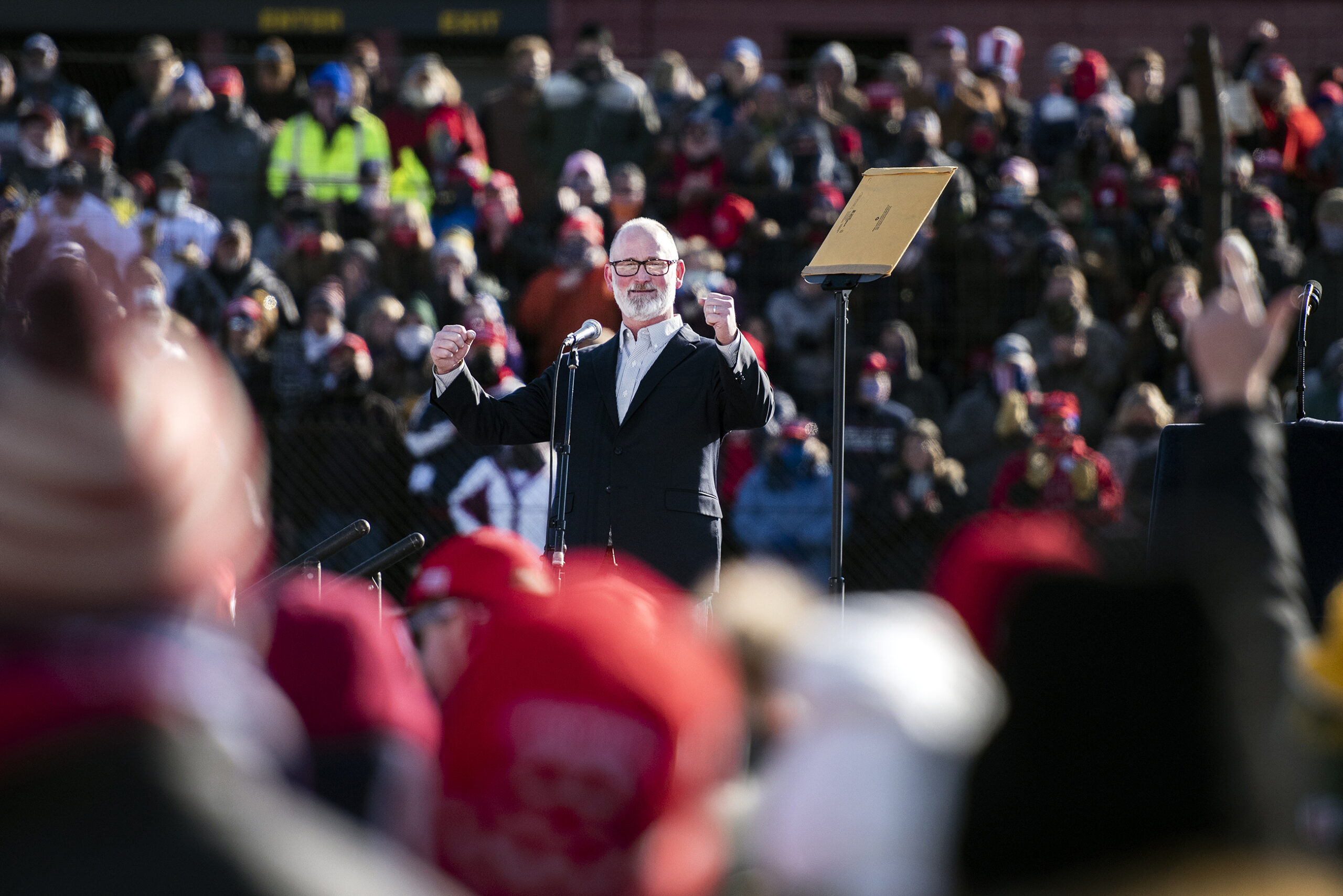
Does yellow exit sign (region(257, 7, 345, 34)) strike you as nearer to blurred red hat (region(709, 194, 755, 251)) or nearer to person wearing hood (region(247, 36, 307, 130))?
person wearing hood (region(247, 36, 307, 130))

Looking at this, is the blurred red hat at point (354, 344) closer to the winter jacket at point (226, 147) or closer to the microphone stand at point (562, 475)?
the winter jacket at point (226, 147)

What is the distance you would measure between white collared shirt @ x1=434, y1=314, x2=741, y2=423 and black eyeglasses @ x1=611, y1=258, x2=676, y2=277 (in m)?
0.17

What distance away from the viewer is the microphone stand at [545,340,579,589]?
16.8 feet

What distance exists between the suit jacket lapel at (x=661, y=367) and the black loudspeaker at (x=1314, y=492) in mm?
1543

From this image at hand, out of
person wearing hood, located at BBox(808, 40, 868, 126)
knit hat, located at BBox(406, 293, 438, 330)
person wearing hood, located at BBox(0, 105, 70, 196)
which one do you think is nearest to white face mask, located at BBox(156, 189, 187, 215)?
person wearing hood, located at BBox(0, 105, 70, 196)

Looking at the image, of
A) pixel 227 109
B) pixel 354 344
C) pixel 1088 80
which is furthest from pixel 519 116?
pixel 1088 80

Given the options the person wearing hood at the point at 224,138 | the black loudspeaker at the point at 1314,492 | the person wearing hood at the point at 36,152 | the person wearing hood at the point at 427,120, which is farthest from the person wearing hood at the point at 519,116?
the black loudspeaker at the point at 1314,492

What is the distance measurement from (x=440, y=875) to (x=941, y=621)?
25.9 inches

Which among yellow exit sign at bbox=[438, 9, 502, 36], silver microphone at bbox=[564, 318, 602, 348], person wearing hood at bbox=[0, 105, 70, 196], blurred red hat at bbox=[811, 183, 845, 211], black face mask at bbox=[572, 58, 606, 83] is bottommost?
silver microphone at bbox=[564, 318, 602, 348]

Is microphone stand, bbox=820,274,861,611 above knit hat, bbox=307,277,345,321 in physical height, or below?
below

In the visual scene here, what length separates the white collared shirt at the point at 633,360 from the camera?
5.56 meters

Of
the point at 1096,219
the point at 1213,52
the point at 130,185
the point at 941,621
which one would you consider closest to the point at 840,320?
the point at 1213,52

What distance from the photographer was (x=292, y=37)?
17156mm

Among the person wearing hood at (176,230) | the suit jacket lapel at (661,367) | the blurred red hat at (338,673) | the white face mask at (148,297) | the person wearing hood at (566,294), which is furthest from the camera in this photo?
the person wearing hood at (176,230)
